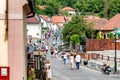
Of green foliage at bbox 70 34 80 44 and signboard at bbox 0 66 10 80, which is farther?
green foliage at bbox 70 34 80 44

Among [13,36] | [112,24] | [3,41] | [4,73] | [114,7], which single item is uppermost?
[114,7]

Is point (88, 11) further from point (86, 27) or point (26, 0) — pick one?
point (26, 0)

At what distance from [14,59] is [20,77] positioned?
1.71 feet

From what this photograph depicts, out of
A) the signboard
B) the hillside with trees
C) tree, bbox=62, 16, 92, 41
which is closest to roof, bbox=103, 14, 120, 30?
tree, bbox=62, 16, 92, 41

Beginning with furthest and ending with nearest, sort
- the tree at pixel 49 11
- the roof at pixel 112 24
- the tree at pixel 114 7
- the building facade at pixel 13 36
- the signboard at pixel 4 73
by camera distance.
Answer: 1. the tree at pixel 49 11
2. the tree at pixel 114 7
3. the roof at pixel 112 24
4. the building facade at pixel 13 36
5. the signboard at pixel 4 73

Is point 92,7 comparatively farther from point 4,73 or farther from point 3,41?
point 4,73

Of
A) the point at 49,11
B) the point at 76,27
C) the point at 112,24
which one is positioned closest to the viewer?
the point at 76,27

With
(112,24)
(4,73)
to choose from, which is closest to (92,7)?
(112,24)

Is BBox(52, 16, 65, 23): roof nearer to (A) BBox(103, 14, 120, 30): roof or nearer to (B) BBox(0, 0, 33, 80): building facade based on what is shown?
(A) BBox(103, 14, 120, 30): roof

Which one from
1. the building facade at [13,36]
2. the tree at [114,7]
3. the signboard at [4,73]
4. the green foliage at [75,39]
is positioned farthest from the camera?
the tree at [114,7]

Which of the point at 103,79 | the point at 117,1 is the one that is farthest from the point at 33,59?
the point at 117,1

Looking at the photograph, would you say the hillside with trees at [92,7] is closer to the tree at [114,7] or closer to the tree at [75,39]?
the tree at [114,7]

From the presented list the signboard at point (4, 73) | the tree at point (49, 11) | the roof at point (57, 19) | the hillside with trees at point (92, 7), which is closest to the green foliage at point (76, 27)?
the hillside with trees at point (92, 7)

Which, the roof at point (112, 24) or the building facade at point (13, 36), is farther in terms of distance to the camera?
the roof at point (112, 24)
